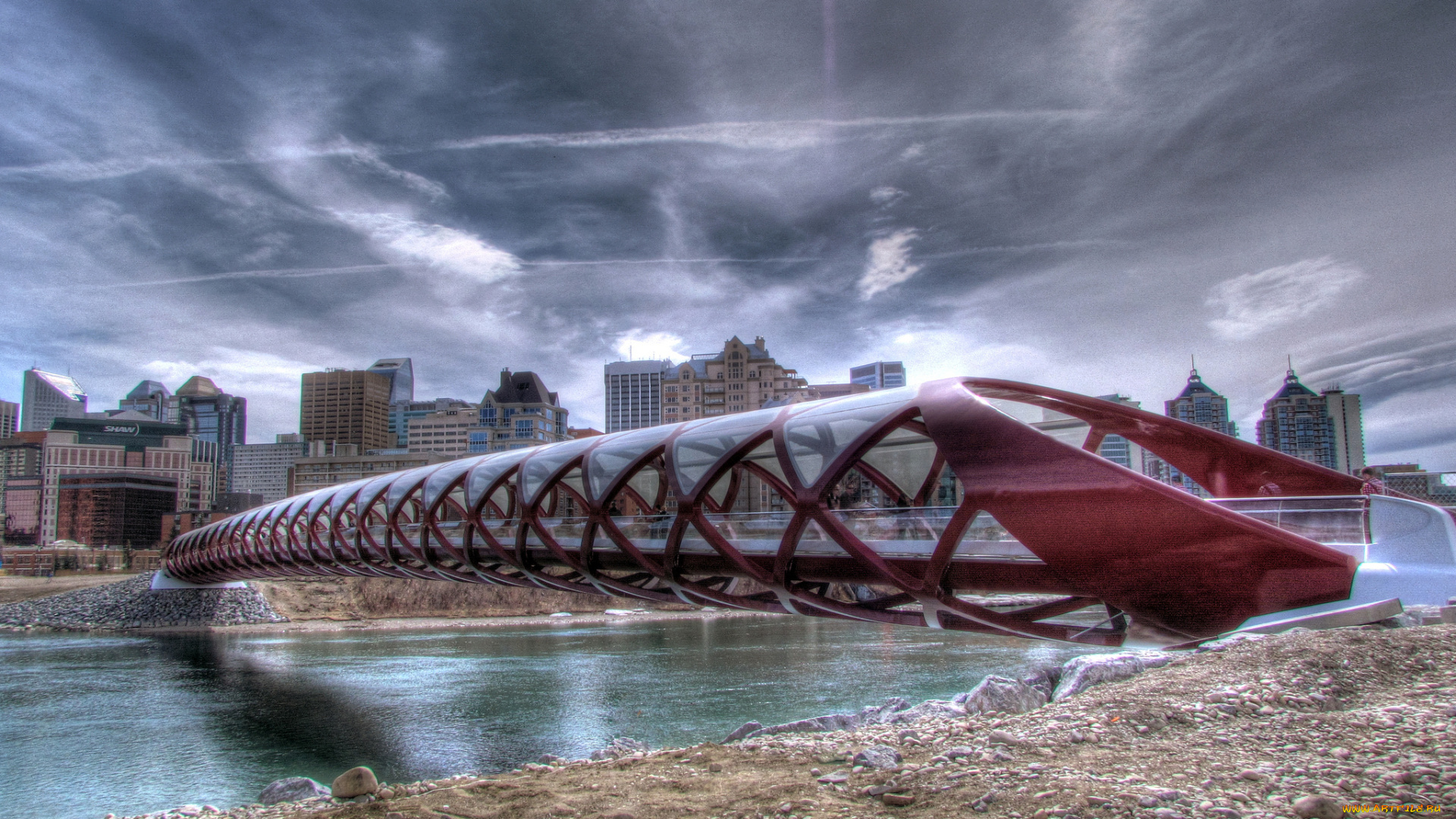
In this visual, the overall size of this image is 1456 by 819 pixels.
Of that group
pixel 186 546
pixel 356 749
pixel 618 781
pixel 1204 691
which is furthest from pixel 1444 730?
pixel 186 546

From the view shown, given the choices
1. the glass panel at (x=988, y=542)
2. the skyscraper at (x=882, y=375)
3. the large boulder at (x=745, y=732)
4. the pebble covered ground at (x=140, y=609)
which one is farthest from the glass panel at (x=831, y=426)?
the skyscraper at (x=882, y=375)

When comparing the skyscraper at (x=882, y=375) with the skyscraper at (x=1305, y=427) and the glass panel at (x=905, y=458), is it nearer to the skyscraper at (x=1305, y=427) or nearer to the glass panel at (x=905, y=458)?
the skyscraper at (x=1305, y=427)

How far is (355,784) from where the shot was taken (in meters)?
13.7

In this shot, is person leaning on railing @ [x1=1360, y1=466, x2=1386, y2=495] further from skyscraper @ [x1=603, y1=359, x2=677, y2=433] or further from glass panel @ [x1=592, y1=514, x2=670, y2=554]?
skyscraper @ [x1=603, y1=359, x2=677, y2=433]

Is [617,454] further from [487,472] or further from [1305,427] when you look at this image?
[1305,427]

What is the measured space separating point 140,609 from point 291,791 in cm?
4513

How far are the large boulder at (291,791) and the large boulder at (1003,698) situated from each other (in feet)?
42.0

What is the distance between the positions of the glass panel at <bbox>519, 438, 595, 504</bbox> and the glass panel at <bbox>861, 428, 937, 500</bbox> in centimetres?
665

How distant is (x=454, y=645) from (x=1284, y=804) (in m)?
39.5

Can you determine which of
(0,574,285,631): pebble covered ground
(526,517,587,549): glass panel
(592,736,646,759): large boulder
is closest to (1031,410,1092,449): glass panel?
(526,517,587,549): glass panel

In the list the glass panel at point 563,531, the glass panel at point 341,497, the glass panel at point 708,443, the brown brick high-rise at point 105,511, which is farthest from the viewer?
the brown brick high-rise at point 105,511

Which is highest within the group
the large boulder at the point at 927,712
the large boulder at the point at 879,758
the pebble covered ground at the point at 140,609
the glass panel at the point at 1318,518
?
the glass panel at the point at 1318,518

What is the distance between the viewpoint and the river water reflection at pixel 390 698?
17.7m

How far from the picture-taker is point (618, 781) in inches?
484
